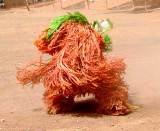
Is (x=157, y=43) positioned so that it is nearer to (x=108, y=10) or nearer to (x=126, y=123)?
Result: (x=126, y=123)

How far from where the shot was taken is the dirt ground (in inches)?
219

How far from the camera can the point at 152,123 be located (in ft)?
18.0

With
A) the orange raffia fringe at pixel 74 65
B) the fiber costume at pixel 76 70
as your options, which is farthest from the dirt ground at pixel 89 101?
the orange raffia fringe at pixel 74 65

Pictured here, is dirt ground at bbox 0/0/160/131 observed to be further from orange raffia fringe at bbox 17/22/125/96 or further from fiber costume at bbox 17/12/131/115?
orange raffia fringe at bbox 17/22/125/96

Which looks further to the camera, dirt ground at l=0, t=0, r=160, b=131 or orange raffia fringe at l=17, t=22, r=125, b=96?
orange raffia fringe at l=17, t=22, r=125, b=96

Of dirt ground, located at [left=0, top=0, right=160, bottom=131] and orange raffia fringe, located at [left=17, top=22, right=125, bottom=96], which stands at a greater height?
orange raffia fringe, located at [left=17, top=22, right=125, bottom=96]

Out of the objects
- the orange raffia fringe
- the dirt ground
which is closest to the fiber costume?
the orange raffia fringe

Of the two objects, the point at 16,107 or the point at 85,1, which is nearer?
the point at 16,107

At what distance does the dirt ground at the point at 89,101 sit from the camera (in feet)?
18.2

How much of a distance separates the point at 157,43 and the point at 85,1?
15.1 m

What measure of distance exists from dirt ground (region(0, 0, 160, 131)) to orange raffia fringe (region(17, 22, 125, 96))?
1.34 feet

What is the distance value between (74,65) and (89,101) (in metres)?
0.94

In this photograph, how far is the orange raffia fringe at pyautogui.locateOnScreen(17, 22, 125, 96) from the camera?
5742 millimetres

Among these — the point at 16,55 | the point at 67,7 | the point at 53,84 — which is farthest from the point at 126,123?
the point at 67,7
